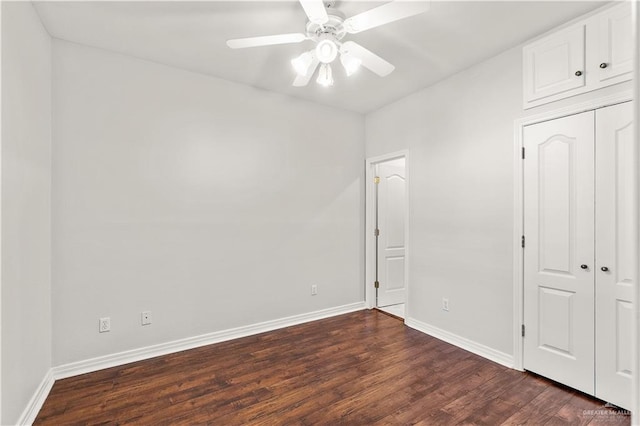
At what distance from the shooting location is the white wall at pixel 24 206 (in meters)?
1.64

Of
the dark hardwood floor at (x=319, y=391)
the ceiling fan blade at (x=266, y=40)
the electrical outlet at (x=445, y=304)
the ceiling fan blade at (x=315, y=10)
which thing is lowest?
the dark hardwood floor at (x=319, y=391)

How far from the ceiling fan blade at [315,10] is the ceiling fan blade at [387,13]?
16cm

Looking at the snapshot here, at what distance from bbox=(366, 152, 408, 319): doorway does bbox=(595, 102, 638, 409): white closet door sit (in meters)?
2.19

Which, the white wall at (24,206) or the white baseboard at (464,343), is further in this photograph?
the white baseboard at (464,343)

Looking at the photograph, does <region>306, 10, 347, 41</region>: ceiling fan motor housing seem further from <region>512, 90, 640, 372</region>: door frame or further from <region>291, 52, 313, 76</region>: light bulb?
<region>512, 90, 640, 372</region>: door frame

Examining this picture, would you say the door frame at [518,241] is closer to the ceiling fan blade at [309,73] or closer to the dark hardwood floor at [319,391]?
the dark hardwood floor at [319,391]

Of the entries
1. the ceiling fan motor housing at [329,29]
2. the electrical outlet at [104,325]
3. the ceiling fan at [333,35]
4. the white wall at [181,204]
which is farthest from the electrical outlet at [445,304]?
the electrical outlet at [104,325]

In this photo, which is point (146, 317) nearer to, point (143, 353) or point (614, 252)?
point (143, 353)

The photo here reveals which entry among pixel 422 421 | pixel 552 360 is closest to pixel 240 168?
pixel 422 421

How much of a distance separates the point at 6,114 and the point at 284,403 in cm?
243

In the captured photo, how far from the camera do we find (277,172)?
11.5ft

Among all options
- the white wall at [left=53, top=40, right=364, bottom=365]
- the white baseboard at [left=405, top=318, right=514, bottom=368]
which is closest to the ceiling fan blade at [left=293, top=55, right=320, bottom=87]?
the white wall at [left=53, top=40, right=364, bottom=365]

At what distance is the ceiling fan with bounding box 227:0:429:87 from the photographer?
1.60 meters

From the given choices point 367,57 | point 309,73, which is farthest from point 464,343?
point 309,73
